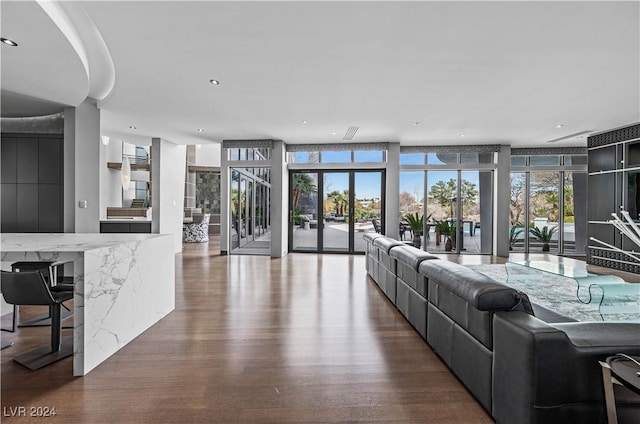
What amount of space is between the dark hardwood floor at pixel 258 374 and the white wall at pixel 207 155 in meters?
10.1

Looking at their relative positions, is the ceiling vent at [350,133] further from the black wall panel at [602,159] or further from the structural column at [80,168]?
the black wall panel at [602,159]

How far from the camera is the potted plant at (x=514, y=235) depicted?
805 cm

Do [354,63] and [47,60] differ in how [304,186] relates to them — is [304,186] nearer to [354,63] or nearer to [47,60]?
[354,63]

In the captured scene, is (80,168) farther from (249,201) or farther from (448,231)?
(448,231)

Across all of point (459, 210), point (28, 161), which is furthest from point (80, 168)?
point (459, 210)

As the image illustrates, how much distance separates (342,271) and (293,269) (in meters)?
0.89

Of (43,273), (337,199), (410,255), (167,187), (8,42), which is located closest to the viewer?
(8,42)

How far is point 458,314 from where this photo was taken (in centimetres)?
208

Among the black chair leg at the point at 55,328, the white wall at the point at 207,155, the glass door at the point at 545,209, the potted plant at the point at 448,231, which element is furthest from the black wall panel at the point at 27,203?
the glass door at the point at 545,209

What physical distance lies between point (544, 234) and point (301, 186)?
6119 millimetres

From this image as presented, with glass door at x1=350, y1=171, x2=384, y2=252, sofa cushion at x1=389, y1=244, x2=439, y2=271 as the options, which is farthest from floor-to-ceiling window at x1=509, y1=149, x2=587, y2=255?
sofa cushion at x1=389, y1=244, x2=439, y2=271

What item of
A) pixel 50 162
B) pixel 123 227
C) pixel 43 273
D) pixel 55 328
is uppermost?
pixel 50 162

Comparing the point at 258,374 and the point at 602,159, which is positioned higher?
the point at 602,159

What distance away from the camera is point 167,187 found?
7.87m
